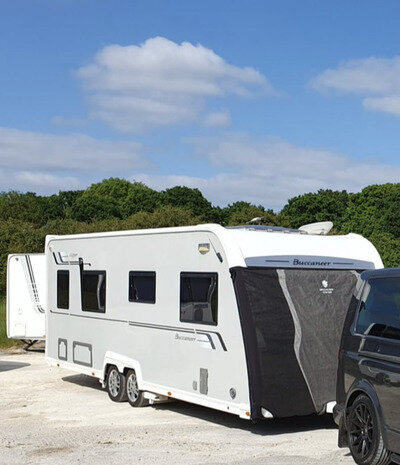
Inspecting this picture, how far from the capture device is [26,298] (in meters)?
19.1

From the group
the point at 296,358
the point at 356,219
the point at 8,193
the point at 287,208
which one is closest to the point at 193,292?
the point at 296,358

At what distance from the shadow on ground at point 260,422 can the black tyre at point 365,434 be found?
2.00m

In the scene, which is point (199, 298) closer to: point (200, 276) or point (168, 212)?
point (200, 276)

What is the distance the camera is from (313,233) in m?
11.2

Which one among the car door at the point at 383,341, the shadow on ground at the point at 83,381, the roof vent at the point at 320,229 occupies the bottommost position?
the shadow on ground at the point at 83,381

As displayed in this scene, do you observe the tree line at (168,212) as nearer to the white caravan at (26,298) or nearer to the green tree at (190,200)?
the green tree at (190,200)

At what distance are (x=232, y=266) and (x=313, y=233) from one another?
1.97m

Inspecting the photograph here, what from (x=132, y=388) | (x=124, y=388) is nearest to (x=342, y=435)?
(x=132, y=388)

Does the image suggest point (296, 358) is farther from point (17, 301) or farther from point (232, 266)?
point (17, 301)

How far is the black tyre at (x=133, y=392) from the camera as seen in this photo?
11.7 meters

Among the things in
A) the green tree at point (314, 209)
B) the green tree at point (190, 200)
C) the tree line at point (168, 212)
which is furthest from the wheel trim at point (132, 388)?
the green tree at point (190, 200)

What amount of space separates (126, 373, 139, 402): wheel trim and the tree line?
24991 mm

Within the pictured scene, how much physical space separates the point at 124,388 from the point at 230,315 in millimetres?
3140

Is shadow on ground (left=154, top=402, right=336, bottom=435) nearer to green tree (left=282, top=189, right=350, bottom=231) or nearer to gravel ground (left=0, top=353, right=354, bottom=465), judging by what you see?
gravel ground (left=0, top=353, right=354, bottom=465)
